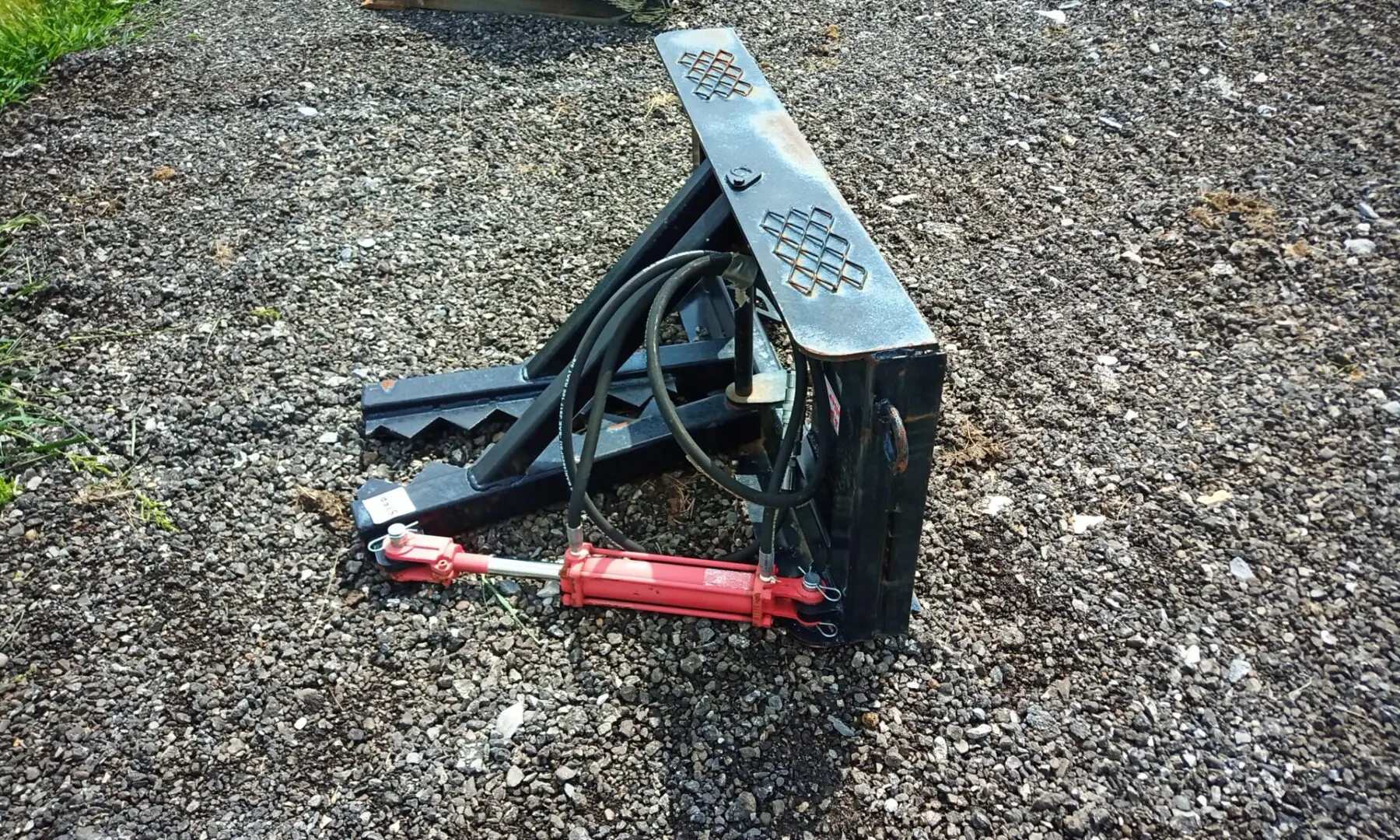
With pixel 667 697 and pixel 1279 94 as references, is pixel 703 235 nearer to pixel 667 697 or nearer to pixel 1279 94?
pixel 667 697

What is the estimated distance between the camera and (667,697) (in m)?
2.61

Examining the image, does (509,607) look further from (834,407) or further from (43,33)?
(43,33)

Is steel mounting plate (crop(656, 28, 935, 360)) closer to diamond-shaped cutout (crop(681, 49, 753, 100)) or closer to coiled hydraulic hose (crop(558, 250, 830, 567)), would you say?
diamond-shaped cutout (crop(681, 49, 753, 100))

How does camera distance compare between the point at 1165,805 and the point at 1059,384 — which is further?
the point at 1059,384

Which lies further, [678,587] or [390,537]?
[390,537]

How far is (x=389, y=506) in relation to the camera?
9.73ft

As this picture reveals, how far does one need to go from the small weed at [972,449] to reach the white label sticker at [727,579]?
3.15 feet

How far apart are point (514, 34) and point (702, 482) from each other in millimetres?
3783

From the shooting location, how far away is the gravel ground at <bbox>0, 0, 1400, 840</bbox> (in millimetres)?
2463

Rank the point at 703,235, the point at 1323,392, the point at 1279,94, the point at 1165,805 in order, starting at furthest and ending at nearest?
the point at 1279,94, the point at 1323,392, the point at 703,235, the point at 1165,805

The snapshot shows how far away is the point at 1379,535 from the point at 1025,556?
1.03 metres

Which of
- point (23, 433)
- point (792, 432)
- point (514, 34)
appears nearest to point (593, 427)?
point (792, 432)

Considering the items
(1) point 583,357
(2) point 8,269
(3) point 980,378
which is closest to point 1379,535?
(3) point 980,378

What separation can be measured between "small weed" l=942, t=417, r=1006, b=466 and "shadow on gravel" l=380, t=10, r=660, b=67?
11.4 feet
